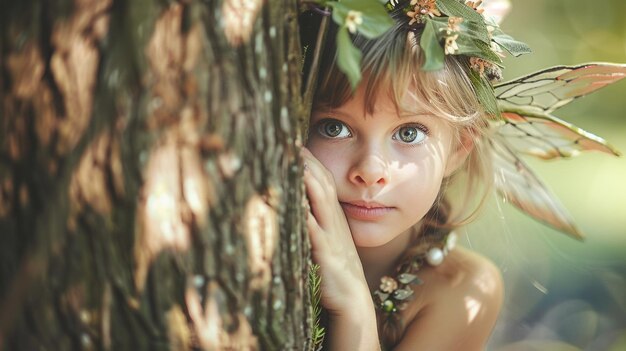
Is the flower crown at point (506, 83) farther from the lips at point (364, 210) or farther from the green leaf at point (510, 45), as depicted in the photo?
the lips at point (364, 210)

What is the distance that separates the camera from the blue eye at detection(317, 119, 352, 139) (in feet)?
6.07

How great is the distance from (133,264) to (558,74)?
157 centimetres

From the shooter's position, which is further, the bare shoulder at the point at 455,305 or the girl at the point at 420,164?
the bare shoulder at the point at 455,305

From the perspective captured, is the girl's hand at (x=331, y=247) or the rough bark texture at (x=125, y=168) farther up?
the rough bark texture at (x=125, y=168)

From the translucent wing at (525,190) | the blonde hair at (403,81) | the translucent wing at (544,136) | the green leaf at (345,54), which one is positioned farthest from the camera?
the translucent wing at (525,190)

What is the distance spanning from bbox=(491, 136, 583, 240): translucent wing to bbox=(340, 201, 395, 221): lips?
62 centimetres

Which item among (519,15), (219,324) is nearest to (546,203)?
(219,324)

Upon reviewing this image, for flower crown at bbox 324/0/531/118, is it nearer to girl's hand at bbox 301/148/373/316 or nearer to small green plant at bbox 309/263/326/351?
girl's hand at bbox 301/148/373/316

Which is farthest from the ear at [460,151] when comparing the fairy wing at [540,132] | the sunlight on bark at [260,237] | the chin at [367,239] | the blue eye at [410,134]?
the sunlight on bark at [260,237]

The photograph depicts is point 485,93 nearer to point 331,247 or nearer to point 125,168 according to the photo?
point 331,247

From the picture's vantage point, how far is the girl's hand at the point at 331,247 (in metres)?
1.62

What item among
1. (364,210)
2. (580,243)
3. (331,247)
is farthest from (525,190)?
(580,243)

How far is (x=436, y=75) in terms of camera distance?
73.4 inches

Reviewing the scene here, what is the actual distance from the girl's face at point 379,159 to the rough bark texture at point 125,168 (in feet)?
2.28
